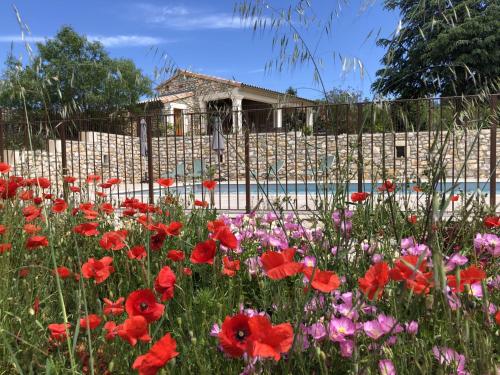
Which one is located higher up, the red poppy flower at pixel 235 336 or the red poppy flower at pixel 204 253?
the red poppy flower at pixel 204 253

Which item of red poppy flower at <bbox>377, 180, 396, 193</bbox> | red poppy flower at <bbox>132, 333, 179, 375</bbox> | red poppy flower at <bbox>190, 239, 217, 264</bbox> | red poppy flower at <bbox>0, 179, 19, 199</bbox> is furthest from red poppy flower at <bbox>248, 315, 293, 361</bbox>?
red poppy flower at <bbox>0, 179, 19, 199</bbox>

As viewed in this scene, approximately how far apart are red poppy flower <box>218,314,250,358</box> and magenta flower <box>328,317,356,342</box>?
0.96 feet

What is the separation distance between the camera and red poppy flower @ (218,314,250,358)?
64 cm

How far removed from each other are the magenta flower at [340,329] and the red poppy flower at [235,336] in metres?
0.29

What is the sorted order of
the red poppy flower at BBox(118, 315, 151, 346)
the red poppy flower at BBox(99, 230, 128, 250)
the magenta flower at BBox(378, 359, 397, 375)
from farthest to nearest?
the red poppy flower at BBox(99, 230, 128, 250)
the magenta flower at BBox(378, 359, 397, 375)
the red poppy flower at BBox(118, 315, 151, 346)

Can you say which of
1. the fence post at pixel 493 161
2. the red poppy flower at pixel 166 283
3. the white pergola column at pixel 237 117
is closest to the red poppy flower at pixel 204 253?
the red poppy flower at pixel 166 283

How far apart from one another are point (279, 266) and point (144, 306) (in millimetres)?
257

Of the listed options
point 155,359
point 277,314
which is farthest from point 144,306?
point 277,314

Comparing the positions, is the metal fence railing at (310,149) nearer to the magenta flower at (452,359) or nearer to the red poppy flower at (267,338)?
the magenta flower at (452,359)

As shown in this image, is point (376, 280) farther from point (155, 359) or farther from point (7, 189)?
point (7, 189)

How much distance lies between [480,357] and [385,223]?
147cm

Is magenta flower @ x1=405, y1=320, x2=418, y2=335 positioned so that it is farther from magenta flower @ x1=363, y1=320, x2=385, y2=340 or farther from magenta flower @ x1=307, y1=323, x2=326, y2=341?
magenta flower @ x1=307, y1=323, x2=326, y2=341

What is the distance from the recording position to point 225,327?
663mm

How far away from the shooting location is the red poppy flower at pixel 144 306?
76cm
